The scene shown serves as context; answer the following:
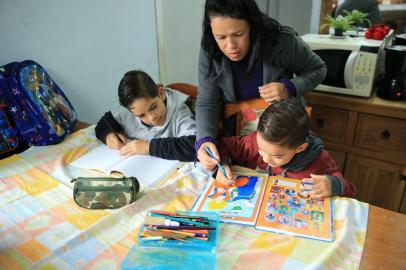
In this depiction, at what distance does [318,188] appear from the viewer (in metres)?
0.86

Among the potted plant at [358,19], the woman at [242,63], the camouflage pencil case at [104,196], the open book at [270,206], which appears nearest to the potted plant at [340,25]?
the potted plant at [358,19]

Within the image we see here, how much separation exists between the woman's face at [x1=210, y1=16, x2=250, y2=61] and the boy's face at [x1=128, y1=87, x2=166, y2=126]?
0.35 meters

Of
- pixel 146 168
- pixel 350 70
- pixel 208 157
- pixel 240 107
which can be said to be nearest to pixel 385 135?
pixel 350 70

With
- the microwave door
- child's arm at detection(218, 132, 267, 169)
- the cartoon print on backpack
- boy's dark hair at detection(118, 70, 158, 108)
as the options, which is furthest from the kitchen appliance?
the cartoon print on backpack

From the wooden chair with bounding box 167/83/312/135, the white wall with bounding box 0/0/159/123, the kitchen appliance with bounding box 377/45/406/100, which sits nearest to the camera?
the wooden chair with bounding box 167/83/312/135

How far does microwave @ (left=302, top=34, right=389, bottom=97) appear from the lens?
1602 mm

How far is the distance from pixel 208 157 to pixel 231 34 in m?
0.39

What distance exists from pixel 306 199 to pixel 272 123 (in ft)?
0.72

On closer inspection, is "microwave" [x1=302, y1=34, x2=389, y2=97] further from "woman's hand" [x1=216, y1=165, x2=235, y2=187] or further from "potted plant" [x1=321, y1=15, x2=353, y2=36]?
"woman's hand" [x1=216, y1=165, x2=235, y2=187]

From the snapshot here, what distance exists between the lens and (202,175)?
1021 mm

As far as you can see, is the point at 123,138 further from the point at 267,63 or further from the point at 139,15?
the point at 139,15

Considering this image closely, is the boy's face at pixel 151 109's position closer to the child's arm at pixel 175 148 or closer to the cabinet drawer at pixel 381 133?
the child's arm at pixel 175 148

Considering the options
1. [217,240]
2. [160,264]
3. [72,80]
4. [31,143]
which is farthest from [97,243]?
[72,80]

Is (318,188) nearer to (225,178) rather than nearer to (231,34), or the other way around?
(225,178)
